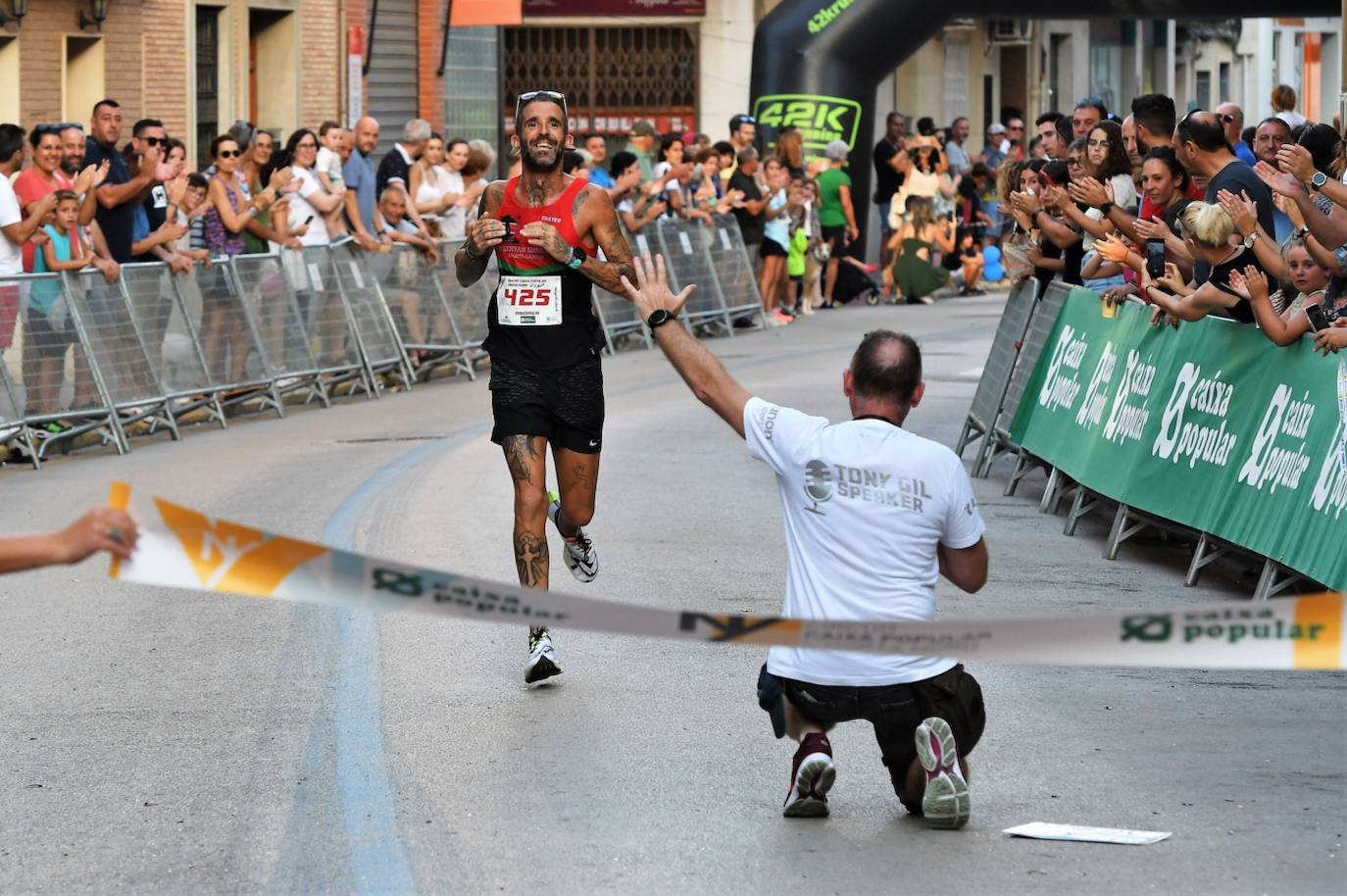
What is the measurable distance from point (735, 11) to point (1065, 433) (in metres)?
26.9

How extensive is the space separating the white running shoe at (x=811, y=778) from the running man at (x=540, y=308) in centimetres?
208

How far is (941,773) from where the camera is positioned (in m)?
6.31

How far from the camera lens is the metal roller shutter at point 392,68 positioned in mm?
31875

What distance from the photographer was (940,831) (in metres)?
6.41

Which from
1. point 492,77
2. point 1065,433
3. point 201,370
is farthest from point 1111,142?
point 492,77

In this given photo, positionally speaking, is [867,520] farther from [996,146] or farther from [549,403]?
[996,146]

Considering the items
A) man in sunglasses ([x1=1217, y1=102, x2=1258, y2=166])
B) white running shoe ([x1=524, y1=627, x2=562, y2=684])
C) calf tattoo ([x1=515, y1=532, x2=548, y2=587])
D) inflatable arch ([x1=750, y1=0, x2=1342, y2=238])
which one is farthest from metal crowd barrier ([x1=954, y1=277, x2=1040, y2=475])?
inflatable arch ([x1=750, y1=0, x2=1342, y2=238])

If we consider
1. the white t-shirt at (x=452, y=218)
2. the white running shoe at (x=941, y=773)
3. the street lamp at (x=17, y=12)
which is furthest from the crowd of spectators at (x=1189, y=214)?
the street lamp at (x=17, y=12)

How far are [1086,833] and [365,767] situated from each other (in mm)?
2196

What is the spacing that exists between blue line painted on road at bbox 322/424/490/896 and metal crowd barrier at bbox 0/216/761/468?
3949mm

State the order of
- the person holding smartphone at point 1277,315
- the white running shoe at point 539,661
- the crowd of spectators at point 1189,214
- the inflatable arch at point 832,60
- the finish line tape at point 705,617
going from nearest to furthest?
the finish line tape at point 705,617, the white running shoe at point 539,661, the person holding smartphone at point 1277,315, the crowd of spectators at point 1189,214, the inflatable arch at point 832,60

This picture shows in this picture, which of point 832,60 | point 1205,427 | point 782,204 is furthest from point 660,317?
point 832,60

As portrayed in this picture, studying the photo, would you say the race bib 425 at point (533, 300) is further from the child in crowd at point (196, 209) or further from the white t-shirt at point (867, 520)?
the child in crowd at point (196, 209)

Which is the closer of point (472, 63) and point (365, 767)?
point (365, 767)
